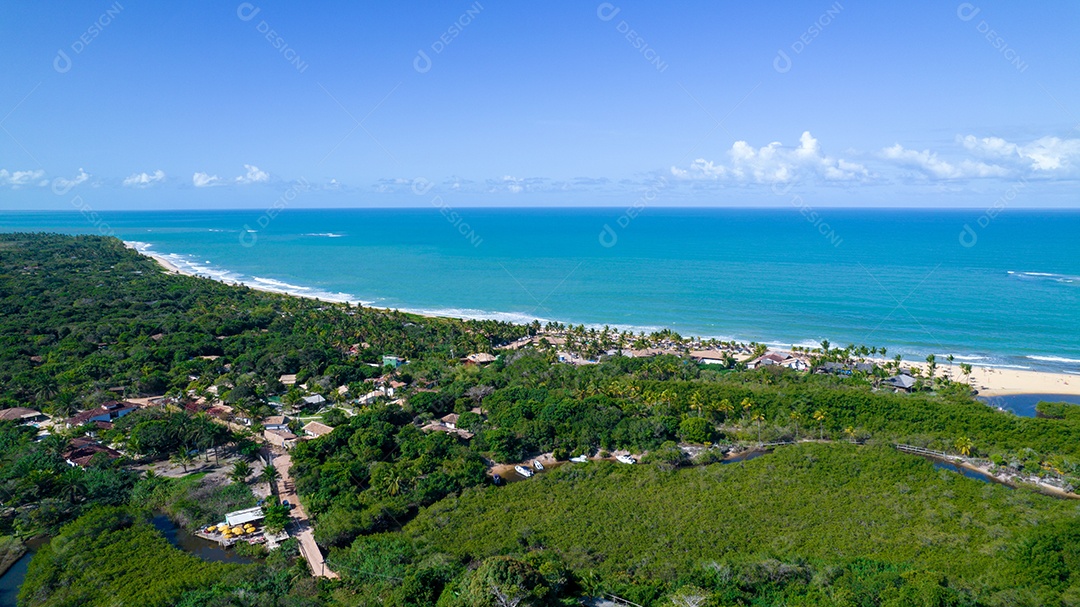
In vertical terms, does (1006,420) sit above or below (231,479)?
above

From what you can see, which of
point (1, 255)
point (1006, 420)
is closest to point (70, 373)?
point (1006, 420)

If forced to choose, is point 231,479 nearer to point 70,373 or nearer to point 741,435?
point 70,373

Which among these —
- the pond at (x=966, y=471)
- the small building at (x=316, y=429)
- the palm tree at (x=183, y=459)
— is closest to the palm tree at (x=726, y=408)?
the pond at (x=966, y=471)

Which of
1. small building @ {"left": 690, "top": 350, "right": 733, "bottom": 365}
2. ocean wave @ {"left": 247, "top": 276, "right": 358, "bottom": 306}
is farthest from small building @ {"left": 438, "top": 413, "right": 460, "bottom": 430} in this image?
ocean wave @ {"left": 247, "top": 276, "right": 358, "bottom": 306}

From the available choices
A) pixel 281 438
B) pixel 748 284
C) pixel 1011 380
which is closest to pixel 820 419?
pixel 1011 380

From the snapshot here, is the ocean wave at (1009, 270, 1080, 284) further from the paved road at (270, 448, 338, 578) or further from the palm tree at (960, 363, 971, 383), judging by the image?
the paved road at (270, 448, 338, 578)
